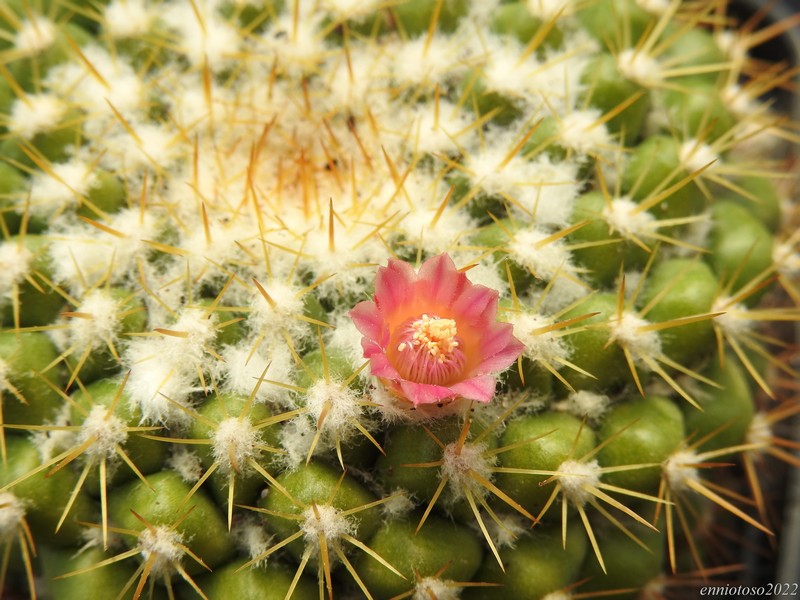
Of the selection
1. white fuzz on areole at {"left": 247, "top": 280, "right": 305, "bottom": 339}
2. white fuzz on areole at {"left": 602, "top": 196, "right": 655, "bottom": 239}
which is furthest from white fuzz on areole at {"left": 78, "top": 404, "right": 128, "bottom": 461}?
white fuzz on areole at {"left": 602, "top": 196, "right": 655, "bottom": 239}

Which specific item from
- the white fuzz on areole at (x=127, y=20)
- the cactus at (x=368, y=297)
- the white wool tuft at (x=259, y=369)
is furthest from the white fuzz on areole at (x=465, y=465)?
the white fuzz on areole at (x=127, y=20)

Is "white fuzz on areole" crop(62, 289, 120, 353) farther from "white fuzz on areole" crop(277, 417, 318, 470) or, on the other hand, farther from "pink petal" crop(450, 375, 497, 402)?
"pink petal" crop(450, 375, 497, 402)

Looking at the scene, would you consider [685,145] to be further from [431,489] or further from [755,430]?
[431,489]

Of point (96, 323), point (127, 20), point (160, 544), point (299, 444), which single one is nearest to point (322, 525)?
point (299, 444)

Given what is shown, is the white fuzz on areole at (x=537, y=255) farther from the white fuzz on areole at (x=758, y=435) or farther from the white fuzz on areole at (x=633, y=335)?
the white fuzz on areole at (x=758, y=435)

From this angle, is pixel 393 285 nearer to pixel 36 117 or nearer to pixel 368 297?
pixel 368 297

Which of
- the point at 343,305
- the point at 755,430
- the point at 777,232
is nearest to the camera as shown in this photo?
the point at 343,305

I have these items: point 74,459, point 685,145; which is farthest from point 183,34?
point 685,145
